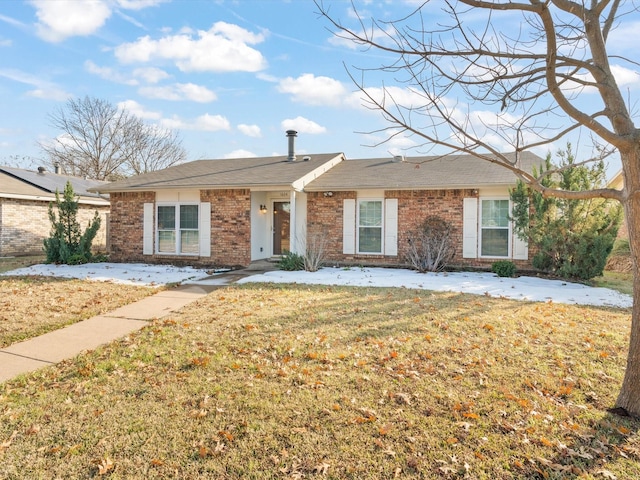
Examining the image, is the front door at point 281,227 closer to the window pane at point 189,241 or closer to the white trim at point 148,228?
the window pane at point 189,241

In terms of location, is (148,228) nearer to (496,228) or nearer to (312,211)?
(312,211)

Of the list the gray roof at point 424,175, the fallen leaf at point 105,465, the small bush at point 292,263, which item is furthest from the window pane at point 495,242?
the fallen leaf at point 105,465

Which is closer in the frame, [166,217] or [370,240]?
[370,240]

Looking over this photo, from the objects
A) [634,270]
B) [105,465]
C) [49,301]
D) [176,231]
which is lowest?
[105,465]

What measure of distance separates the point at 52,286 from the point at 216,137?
18.0 meters

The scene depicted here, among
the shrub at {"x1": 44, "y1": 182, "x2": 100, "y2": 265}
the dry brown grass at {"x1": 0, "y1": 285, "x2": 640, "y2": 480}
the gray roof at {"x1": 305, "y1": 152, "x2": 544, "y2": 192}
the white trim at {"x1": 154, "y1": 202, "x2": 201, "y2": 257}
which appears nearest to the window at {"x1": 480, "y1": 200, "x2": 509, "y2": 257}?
the gray roof at {"x1": 305, "y1": 152, "x2": 544, "y2": 192}

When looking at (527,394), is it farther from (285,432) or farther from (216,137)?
(216,137)

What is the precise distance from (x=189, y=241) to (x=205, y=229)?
0.83 meters

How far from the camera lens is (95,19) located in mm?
10891

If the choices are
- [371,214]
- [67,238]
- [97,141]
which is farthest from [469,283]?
[97,141]

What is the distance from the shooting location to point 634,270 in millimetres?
3422

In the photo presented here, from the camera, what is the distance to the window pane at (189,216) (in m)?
14.0

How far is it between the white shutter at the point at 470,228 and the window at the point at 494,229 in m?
0.19

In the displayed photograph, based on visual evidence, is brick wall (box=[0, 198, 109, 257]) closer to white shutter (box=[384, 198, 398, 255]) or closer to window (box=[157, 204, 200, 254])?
window (box=[157, 204, 200, 254])
